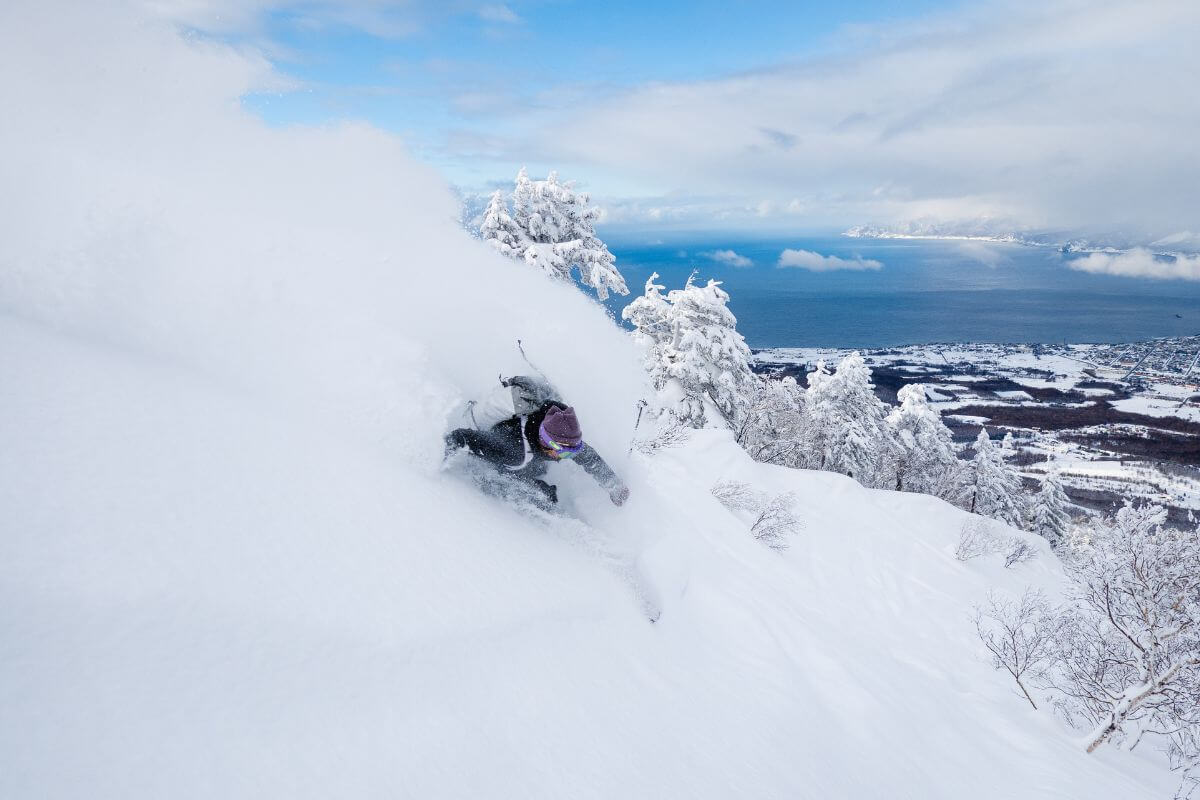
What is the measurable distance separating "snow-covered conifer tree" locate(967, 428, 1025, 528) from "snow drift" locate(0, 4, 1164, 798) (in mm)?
30371

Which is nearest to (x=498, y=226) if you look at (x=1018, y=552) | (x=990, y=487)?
(x=1018, y=552)

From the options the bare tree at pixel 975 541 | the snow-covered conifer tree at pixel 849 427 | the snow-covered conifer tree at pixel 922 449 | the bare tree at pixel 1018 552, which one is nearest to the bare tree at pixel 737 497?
the bare tree at pixel 975 541

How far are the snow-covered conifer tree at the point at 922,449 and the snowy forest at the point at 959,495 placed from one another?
86mm

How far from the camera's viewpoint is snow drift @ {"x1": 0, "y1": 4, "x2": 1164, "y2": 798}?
216 centimetres

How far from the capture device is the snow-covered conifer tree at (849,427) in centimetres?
2761

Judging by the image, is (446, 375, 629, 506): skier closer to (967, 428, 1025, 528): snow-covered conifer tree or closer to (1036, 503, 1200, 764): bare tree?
(1036, 503, 1200, 764): bare tree

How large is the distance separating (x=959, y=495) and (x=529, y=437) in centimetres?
3628

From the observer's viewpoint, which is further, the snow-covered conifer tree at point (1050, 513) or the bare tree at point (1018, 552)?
the snow-covered conifer tree at point (1050, 513)

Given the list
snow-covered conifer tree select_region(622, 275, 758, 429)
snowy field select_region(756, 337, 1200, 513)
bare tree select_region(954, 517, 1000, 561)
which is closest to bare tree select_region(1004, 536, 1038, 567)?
bare tree select_region(954, 517, 1000, 561)

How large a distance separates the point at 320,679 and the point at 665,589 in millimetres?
3339

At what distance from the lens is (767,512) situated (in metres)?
9.94

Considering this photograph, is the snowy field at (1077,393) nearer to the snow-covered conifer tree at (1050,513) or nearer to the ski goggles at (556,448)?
the snow-covered conifer tree at (1050,513)

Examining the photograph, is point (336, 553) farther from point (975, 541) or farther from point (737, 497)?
point (975, 541)

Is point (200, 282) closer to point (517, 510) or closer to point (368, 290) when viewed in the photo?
point (368, 290)
